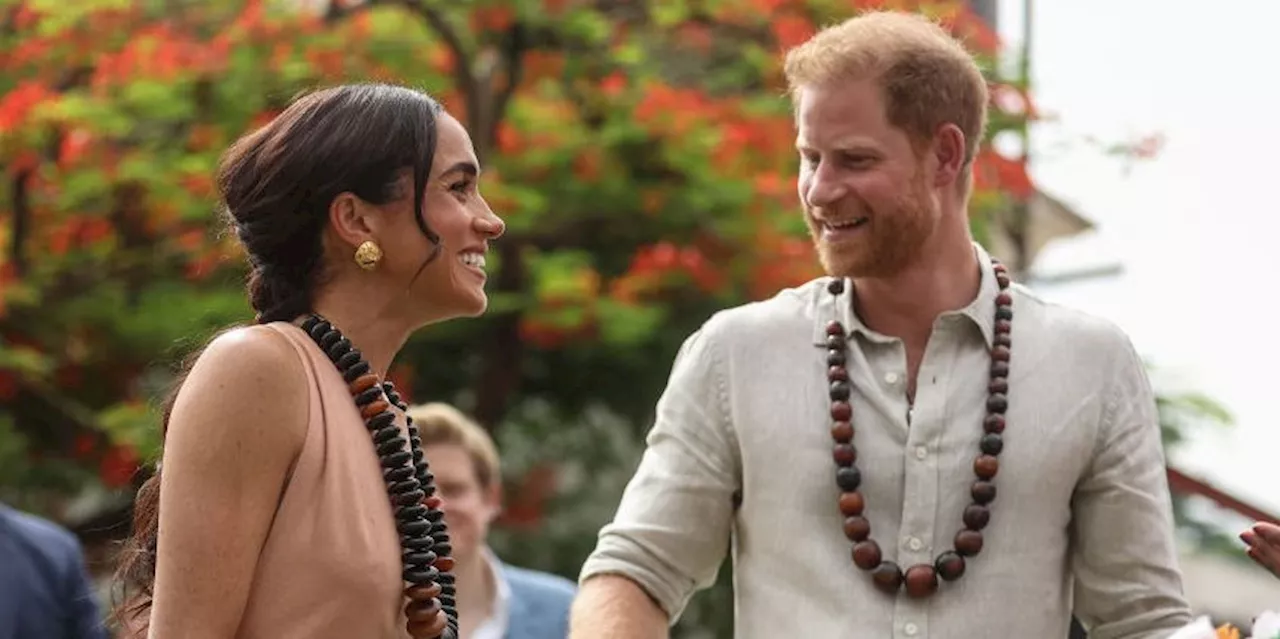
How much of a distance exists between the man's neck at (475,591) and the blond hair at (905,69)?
2.47 metres

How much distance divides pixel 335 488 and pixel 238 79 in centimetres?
675

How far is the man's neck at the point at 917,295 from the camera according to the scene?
13.0 feet

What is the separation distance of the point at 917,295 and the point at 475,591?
8.31 feet

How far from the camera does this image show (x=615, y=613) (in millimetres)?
3859

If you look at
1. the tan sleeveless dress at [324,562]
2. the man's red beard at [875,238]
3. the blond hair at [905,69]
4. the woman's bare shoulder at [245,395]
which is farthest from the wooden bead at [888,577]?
the woman's bare shoulder at [245,395]

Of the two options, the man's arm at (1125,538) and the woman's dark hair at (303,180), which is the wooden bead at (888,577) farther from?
the woman's dark hair at (303,180)

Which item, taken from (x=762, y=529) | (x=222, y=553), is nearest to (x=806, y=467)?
(x=762, y=529)

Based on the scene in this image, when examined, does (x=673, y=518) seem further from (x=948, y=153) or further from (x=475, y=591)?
(x=475, y=591)

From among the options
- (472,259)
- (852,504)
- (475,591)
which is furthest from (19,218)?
(472,259)

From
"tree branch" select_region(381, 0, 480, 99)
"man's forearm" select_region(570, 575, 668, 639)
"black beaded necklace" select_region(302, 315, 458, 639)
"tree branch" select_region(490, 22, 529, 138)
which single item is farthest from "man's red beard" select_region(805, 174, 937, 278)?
"tree branch" select_region(490, 22, 529, 138)

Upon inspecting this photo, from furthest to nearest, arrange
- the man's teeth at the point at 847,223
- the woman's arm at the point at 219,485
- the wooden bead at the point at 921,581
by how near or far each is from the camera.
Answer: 1. the man's teeth at the point at 847,223
2. the wooden bead at the point at 921,581
3. the woman's arm at the point at 219,485

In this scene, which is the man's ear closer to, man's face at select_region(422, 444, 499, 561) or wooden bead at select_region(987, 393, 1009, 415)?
wooden bead at select_region(987, 393, 1009, 415)

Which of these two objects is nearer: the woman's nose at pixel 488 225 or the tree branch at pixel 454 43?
the woman's nose at pixel 488 225

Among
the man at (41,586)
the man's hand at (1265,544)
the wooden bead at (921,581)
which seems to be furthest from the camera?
the man at (41,586)
